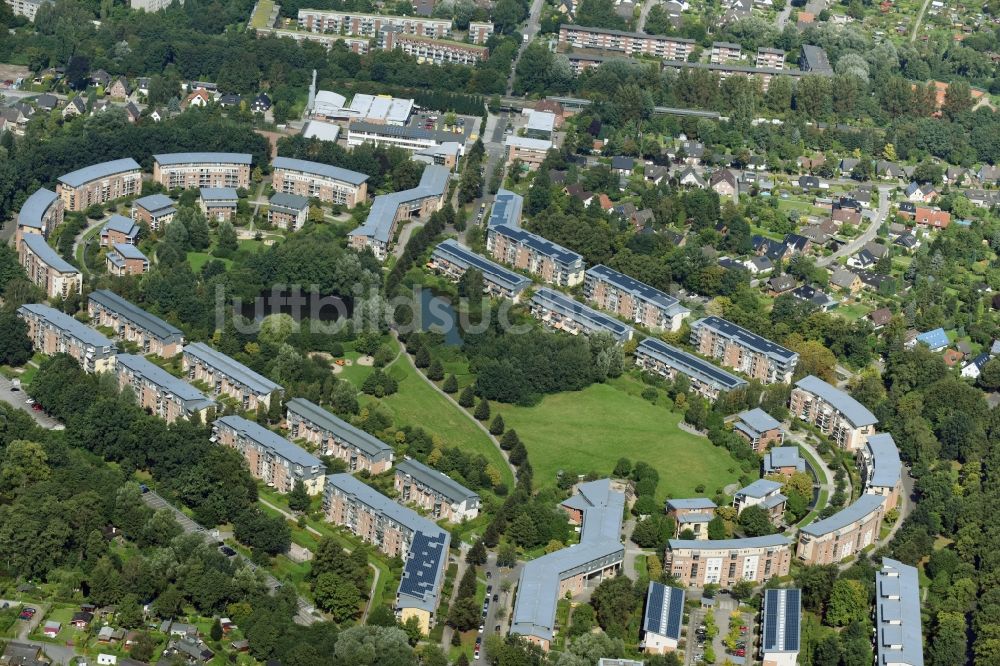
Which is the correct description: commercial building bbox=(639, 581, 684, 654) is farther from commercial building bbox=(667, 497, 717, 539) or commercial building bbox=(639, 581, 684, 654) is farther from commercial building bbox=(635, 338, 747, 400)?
commercial building bbox=(635, 338, 747, 400)

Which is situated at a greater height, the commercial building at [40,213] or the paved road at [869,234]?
the paved road at [869,234]

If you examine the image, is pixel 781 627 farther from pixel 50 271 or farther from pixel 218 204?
pixel 218 204

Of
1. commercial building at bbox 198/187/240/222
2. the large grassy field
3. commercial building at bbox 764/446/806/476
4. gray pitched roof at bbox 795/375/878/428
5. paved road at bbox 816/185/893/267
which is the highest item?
paved road at bbox 816/185/893/267

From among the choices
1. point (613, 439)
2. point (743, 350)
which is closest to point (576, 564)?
point (613, 439)

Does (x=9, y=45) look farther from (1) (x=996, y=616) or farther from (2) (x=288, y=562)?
(1) (x=996, y=616)

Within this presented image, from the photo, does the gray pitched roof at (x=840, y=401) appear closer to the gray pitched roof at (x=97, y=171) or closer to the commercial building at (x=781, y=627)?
the commercial building at (x=781, y=627)

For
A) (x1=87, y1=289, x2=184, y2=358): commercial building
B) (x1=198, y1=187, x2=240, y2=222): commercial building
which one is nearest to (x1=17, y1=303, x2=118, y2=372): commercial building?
(x1=87, y1=289, x2=184, y2=358): commercial building

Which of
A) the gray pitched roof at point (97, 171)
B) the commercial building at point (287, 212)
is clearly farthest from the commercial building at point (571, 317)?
the gray pitched roof at point (97, 171)
